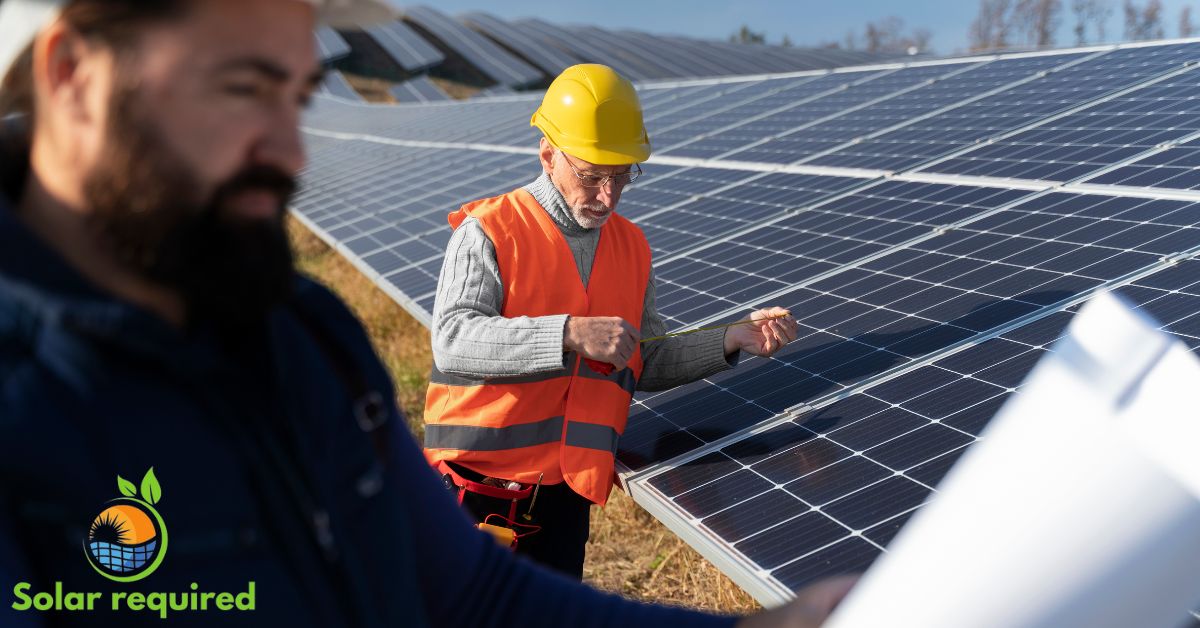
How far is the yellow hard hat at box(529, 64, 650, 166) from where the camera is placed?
148 inches

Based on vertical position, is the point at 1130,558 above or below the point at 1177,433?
below

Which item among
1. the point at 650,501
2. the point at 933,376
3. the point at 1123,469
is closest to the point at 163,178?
the point at 1123,469

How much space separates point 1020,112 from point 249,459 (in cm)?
797

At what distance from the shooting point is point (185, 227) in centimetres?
118

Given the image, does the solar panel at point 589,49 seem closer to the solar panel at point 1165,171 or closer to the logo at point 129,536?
the solar panel at point 1165,171

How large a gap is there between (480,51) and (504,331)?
3323cm

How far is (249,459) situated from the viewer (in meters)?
1.26

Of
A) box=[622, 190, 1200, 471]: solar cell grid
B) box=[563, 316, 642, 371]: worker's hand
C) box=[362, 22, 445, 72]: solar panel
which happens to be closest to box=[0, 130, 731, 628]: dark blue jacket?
box=[563, 316, 642, 371]: worker's hand

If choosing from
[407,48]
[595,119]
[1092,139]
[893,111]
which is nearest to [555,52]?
[407,48]

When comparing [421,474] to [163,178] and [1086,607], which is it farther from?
[1086,607]

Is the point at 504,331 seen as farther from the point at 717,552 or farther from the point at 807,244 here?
the point at 807,244

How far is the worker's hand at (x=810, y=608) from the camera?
5.29 ft

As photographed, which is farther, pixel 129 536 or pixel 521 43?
pixel 521 43

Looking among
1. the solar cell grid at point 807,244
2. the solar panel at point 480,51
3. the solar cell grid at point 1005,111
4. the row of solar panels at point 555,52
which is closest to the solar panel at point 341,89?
the row of solar panels at point 555,52
